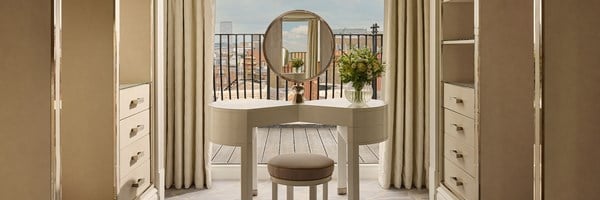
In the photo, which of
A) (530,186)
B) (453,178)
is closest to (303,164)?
(453,178)

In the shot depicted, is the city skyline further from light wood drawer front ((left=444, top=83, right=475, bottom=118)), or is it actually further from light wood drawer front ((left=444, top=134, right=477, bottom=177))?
light wood drawer front ((left=444, top=134, right=477, bottom=177))

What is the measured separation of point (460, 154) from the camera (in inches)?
120

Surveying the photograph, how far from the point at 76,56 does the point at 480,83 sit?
202cm

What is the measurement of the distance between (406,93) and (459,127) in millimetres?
969

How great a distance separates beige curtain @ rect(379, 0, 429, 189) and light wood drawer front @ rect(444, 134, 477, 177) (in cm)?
70

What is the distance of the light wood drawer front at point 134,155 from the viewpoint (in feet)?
9.32

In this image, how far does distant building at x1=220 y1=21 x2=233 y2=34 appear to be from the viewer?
4.90 meters

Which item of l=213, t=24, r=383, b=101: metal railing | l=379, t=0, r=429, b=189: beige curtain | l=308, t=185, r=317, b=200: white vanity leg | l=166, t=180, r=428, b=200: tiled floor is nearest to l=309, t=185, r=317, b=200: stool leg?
l=308, t=185, r=317, b=200: white vanity leg

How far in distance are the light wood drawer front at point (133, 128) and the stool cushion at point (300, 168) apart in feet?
2.53

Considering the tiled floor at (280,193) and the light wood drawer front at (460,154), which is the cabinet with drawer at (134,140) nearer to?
the tiled floor at (280,193)

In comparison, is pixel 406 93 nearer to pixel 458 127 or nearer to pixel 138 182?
pixel 458 127
